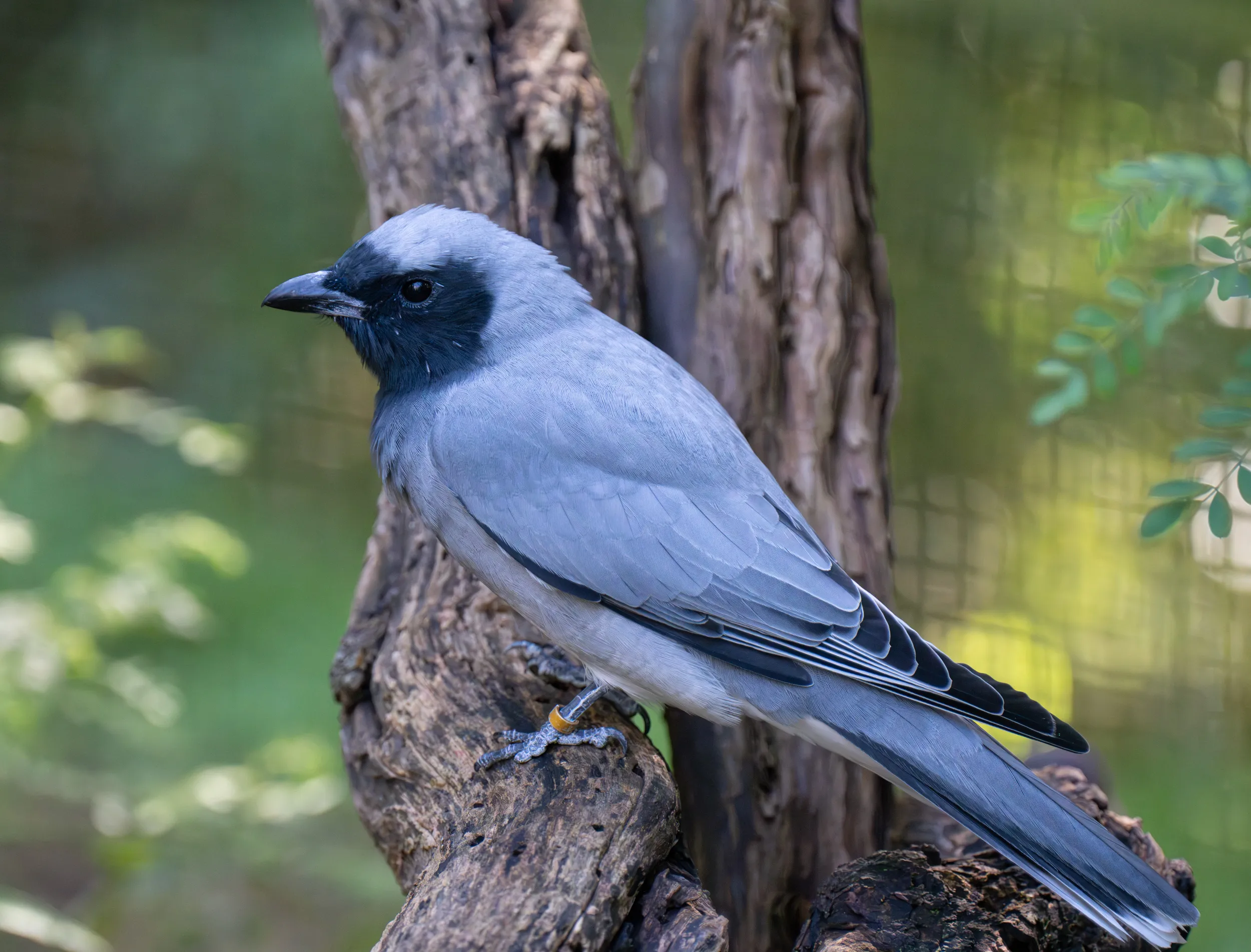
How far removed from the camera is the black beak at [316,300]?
104 inches

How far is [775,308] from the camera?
10.0 feet

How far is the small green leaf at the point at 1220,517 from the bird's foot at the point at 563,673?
1.36 m

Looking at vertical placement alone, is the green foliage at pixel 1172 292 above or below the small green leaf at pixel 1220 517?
above

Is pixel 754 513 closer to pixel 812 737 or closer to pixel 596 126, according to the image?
pixel 812 737

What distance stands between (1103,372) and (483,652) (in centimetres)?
166

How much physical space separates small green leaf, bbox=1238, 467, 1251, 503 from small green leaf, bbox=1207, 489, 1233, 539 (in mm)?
73

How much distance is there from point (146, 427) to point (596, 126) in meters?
2.00

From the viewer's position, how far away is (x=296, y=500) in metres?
5.87

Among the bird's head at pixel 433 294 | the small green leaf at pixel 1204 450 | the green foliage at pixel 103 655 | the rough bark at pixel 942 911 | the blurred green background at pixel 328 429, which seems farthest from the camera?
the blurred green background at pixel 328 429

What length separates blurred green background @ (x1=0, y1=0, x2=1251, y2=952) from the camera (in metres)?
4.47

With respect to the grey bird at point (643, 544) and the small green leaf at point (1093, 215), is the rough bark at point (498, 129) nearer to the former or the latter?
the grey bird at point (643, 544)

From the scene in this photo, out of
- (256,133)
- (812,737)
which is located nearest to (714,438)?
(812,737)

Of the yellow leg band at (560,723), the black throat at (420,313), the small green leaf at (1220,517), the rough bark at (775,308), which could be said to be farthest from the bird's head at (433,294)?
the small green leaf at (1220,517)

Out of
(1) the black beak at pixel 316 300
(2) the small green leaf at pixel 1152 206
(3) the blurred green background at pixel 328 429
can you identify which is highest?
(2) the small green leaf at pixel 1152 206
